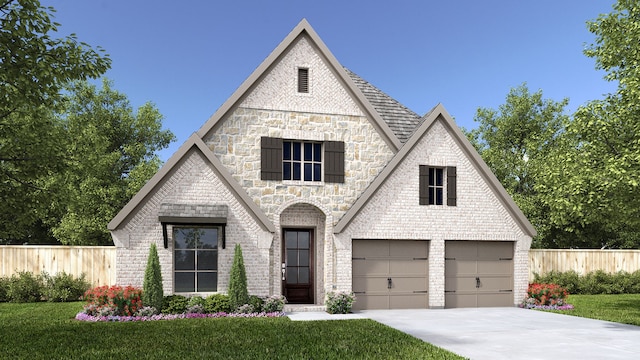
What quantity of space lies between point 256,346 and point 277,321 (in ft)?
11.8

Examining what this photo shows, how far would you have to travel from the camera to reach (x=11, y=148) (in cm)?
1473

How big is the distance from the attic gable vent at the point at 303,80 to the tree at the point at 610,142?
8.52 m

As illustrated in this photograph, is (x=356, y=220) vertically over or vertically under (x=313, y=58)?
under

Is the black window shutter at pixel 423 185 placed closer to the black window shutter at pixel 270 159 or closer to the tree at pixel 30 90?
the black window shutter at pixel 270 159

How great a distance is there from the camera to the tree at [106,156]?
98.9 feet

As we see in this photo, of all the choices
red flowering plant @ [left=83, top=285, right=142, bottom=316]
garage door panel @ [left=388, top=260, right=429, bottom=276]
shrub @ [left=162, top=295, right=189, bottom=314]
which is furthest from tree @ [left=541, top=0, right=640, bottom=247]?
red flowering plant @ [left=83, top=285, right=142, bottom=316]

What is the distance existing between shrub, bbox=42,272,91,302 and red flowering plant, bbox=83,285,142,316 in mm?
5042

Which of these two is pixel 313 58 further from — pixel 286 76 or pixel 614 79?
pixel 614 79

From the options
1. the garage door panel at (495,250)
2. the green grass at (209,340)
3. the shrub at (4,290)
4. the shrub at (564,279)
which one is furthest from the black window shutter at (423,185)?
the shrub at (4,290)

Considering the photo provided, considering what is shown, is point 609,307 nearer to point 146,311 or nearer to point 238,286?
point 238,286

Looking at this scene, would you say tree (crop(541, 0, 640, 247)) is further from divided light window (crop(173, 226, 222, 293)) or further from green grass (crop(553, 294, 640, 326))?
divided light window (crop(173, 226, 222, 293))

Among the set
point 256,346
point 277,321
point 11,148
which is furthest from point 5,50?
point 277,321

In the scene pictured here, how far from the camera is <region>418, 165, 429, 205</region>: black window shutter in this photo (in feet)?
60.4

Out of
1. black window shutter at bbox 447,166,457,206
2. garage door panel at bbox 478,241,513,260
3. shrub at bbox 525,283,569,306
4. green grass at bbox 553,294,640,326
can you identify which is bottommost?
green grass at bbox 553,294,640,326
